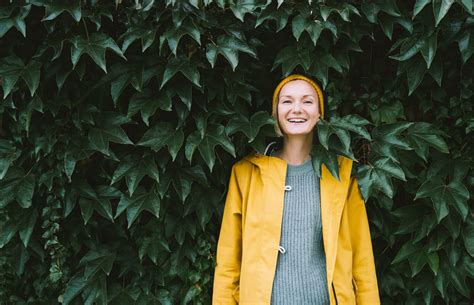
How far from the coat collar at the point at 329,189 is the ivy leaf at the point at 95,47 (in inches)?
29.6

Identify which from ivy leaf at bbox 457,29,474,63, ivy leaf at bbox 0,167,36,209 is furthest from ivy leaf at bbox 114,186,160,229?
ivy leaf at bbox 457,29,474,63

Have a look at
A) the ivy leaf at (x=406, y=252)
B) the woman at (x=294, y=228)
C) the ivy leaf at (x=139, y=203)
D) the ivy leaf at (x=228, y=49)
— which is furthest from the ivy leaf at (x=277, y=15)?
the ivy leaf at (x=406, y=252)

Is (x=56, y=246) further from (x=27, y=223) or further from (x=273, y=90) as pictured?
(x=273, y=90)

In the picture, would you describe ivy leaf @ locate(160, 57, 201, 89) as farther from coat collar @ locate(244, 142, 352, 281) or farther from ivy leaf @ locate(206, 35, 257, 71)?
coat collar @ locate(244, 142, 352, 281)

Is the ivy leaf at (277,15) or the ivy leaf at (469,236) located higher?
the ivy leaf at (277,15)

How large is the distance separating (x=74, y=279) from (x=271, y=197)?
39.3 inches

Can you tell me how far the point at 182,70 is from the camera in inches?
82.5

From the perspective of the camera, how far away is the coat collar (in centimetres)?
208

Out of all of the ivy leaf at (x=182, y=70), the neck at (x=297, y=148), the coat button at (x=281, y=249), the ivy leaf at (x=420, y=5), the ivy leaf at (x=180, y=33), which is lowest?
the coat button at (x=281, y=249)

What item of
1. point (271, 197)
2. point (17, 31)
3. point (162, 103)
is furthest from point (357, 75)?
point (17, 31)

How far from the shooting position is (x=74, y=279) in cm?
233

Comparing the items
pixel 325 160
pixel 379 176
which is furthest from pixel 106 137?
pixel 379 176

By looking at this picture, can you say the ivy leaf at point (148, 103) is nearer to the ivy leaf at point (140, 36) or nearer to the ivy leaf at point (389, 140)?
the ivy leaf at point (140, 36)

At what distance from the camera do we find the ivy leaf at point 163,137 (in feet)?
7.05
